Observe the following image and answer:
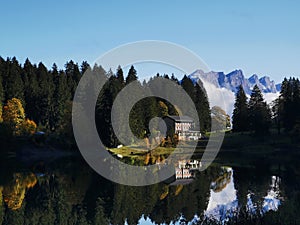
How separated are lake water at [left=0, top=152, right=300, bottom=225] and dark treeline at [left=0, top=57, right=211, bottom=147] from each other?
23817mm

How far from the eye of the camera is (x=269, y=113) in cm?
8319

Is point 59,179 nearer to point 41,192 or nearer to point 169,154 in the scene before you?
point 41,192

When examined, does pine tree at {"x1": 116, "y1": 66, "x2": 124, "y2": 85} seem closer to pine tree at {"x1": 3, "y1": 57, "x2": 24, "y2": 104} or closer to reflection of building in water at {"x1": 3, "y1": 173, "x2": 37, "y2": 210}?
pine tree at {"x1": 3, "y1": 57, "x2": 24, "y2": 104}

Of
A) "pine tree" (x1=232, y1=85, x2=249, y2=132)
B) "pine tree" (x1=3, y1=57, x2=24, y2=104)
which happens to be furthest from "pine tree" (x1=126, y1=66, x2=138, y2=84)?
"pine tree" (x1=232, y1=85, x2=249, y2=132)

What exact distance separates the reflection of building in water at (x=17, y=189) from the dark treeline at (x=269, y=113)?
143 ft

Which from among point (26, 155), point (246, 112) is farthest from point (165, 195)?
point (246, 112)

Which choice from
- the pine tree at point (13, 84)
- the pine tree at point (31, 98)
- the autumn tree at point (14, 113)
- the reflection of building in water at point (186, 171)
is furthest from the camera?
the pine tree at point (31, 98)

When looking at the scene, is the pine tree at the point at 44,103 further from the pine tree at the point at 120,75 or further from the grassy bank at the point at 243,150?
the grassy bank at the point at 243,150

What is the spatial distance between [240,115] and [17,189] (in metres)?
56.6

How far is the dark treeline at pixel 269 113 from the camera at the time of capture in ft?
254

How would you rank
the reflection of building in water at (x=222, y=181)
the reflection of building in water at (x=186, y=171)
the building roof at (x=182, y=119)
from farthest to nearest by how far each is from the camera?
the building roof at (x=182, y=119) < the reflection of building in water at (x=186, y=171) < the reflection of building in water at (x=222, y=181)

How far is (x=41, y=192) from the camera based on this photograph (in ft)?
116

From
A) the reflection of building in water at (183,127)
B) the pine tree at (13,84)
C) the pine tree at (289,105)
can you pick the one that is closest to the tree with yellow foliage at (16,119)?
the pine tree at (13,84)

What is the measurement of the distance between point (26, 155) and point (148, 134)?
66.2 ft
